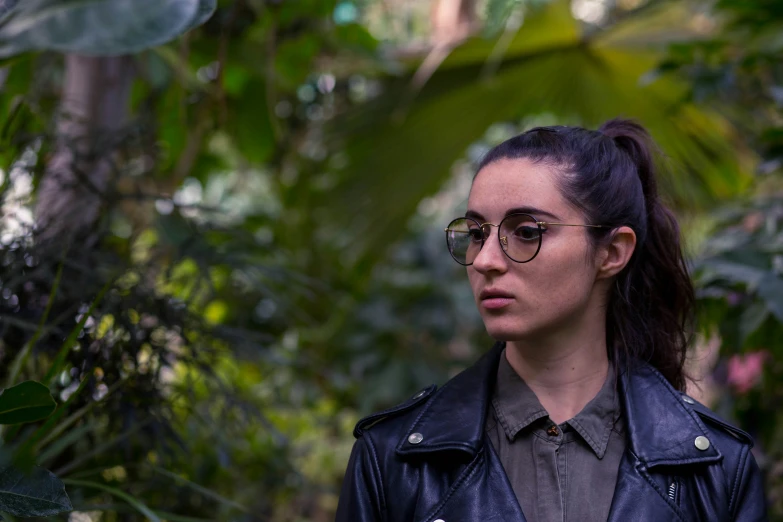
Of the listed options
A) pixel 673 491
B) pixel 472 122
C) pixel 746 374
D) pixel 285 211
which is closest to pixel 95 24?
pixel 673 491

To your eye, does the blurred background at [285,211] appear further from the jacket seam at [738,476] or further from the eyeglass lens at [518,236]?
the eyeglass lens at [518,236]

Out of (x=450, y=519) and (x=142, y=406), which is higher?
(x=142, y=406)

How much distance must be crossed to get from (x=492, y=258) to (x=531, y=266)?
6 centimetres

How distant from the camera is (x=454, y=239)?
58.4 inches

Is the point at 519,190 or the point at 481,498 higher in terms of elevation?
the point at 519,190

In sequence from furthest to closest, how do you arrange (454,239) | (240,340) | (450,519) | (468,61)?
(468,61), (240,340), (454,239), (450,519)

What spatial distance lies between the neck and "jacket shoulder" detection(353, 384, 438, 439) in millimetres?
187

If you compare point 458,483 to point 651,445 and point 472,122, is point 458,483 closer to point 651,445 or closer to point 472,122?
point 651,445

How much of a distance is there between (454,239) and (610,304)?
33 cm

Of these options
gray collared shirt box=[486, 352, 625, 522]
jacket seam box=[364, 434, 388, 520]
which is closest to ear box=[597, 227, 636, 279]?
gray collared shirt box=[486, 352, 625, 522]

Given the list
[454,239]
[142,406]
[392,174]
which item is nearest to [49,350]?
[142,406]

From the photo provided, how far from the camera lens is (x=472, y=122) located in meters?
3.58

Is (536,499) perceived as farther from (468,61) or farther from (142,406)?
(468,61)

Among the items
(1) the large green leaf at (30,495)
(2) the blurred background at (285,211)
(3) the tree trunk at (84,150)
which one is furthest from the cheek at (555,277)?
(3) the tree trunk at (84,150)
